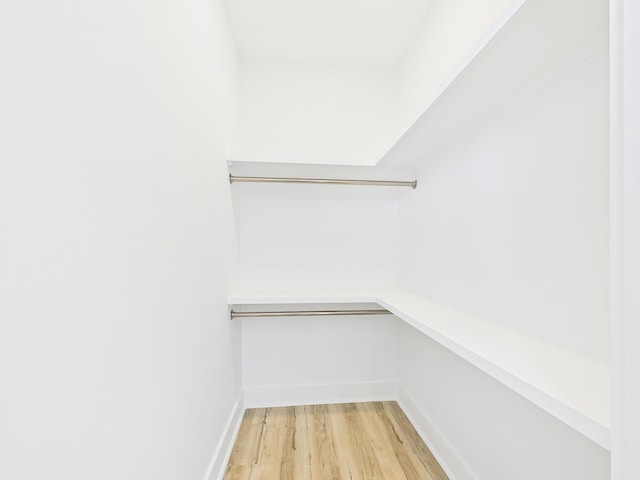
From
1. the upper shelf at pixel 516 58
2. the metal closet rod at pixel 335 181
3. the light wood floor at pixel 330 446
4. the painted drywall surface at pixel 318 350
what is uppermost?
the upper shelf at pixel 516 58

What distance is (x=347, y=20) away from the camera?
176 centimetres

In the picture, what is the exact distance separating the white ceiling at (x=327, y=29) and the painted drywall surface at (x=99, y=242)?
0.71m

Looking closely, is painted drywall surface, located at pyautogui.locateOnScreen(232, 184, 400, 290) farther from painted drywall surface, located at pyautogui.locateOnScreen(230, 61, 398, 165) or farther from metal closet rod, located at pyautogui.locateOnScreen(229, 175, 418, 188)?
painted drywall surface, located at pyautogui.locateOnScreen(230, 61, 398, 165)

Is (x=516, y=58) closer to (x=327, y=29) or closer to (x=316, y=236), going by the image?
(x=327, y=29)

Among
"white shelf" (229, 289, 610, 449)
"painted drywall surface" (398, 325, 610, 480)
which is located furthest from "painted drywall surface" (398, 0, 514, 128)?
"painted drywall surface" (398, 325, 610, 480)

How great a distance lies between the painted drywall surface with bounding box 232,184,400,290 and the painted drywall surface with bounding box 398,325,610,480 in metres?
0.58

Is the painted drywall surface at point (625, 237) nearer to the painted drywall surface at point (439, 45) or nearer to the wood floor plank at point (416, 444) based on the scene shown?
the painted drywall surface at point (439, 45)

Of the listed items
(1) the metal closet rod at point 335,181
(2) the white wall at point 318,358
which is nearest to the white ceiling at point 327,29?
(1) the metal closet rod at point 335,181

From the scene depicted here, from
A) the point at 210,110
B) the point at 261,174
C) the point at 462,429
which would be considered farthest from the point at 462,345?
the point at 261,174

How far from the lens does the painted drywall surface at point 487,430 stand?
2.92 ft

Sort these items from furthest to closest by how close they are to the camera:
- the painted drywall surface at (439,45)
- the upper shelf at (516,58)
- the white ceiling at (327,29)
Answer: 1. the white ceiling at (327,29)
2. the painted drywall surface at (439,45)
3. the upper shelf at (516,58)

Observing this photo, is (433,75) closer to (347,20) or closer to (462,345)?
(347,20)

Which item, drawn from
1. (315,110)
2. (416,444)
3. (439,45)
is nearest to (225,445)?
(416,444)

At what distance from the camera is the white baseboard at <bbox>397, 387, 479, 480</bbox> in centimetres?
137
